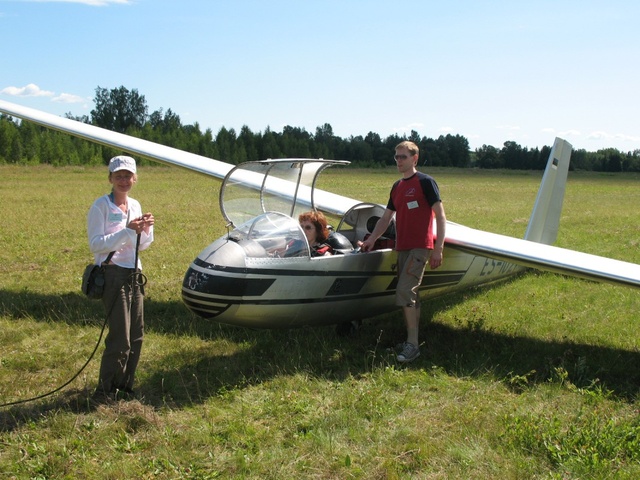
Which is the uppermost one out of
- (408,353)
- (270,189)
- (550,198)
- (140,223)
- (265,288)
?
(270,189)

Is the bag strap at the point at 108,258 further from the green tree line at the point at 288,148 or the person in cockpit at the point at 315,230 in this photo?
the green tree line at the point at 288,148

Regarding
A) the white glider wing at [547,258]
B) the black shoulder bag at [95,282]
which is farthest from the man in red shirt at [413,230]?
the black shoulder bag at [95,282]

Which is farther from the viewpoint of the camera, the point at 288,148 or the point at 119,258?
the point at 288,148

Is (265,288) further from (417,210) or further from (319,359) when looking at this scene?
(417,210)

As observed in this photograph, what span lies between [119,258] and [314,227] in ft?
8.34

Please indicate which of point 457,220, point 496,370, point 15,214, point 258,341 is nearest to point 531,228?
point 496,370

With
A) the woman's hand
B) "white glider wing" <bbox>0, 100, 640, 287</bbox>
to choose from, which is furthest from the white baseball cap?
"white glider wing" <bbox>0, 100, 640, 287</bbox>

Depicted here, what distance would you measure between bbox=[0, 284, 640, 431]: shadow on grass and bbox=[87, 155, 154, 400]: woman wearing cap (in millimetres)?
474

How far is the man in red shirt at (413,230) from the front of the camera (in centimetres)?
665

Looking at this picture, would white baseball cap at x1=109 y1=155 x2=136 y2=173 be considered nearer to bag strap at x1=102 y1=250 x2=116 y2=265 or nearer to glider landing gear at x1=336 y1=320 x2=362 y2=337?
bag strap at x1=102 y1=250 x2=116 y2=265

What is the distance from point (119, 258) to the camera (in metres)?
5.18

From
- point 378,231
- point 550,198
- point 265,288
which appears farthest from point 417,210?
point 550,198

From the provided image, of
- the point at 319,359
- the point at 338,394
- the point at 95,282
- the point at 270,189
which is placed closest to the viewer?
the point at 95,282

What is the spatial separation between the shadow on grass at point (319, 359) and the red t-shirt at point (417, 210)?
1.22 meters
